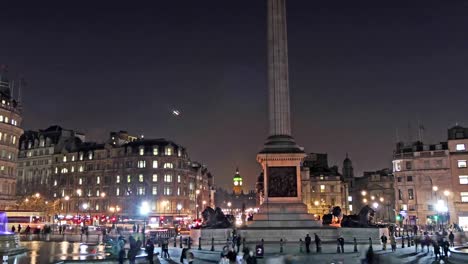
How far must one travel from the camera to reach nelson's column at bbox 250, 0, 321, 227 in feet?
136

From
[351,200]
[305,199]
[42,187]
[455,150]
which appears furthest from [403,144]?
[42,187]

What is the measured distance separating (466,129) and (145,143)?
69.0 meters

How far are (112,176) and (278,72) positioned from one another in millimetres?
74059

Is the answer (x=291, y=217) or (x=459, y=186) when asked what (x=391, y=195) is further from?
(x=291, y=217)

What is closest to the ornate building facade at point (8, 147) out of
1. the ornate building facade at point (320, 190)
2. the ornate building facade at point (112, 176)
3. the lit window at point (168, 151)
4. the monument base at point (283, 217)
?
the ornate building facade at point (112, 176)

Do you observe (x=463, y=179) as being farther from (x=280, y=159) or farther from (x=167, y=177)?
(x=167, y=177)

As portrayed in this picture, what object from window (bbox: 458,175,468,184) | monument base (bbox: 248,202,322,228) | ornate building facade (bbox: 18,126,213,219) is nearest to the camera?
monument base (bbox: 248,202,322,228)

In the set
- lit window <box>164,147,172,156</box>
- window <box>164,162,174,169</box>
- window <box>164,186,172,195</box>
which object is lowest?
window <box>164,186,172,195</box>

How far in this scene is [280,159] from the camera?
139 feet

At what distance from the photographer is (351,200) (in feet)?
511

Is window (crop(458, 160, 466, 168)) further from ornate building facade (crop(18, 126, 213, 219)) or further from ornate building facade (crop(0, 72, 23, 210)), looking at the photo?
ornate building facade (crop(0, 72, 23, 210))

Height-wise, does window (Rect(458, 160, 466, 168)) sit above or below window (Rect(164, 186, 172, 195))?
above

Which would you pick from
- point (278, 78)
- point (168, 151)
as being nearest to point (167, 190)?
point (168, 151)

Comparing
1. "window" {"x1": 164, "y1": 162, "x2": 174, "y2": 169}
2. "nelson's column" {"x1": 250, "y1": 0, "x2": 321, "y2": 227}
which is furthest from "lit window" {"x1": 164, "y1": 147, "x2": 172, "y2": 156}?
"nelson's column" {"x1": 250, "y1": 0, "x2": 321, "y2": 227}
